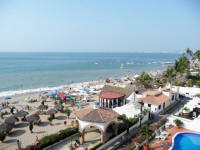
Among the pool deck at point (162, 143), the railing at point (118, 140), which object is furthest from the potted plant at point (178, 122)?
the railing at point (118, 140)

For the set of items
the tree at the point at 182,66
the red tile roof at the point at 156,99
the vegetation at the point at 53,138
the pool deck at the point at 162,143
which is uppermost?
the tree at the point at 182,66

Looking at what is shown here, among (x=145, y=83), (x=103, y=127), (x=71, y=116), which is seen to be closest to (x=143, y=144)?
(x=103, y=127)

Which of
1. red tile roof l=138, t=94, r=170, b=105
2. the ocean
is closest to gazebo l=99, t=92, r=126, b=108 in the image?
red tile roof l=138, t=94, r=170, b=105

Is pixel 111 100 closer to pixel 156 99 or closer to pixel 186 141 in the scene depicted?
pixel 156 99

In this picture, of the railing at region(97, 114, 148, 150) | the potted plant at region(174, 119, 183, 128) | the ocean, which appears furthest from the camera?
the ocean

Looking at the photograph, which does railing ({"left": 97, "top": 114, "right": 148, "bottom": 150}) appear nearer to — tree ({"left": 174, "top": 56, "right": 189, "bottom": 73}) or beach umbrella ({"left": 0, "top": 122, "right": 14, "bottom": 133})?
beach umbrella ({"left": 0, "top": 122, "right": 14, "bottom": 133})

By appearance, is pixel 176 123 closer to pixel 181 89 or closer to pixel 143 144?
pixel 143 144

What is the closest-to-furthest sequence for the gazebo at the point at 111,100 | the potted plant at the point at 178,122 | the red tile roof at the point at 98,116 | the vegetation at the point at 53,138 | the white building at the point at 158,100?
the vegetation at the point at 53,138
the red tile roof at the point at 98,116
the potted plant at the point at 178,122
the white building at the point at 158,100
the gazebo at the point at 111,100

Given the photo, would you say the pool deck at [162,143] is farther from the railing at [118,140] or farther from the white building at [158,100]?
the white building at [158,100]
